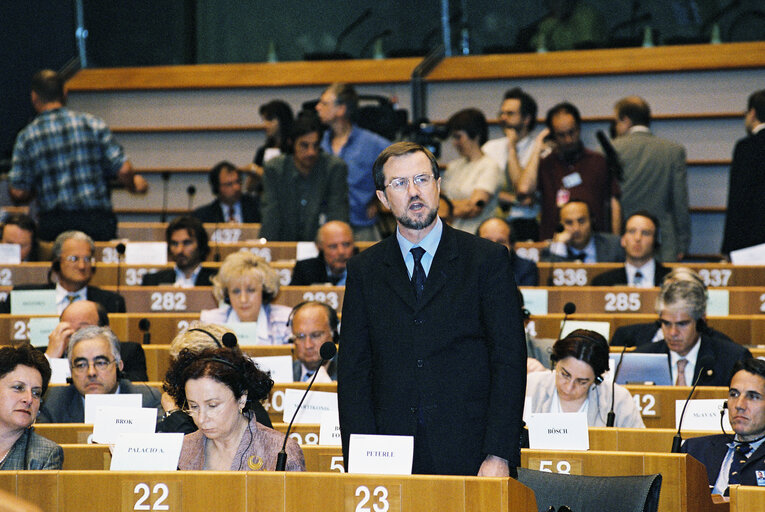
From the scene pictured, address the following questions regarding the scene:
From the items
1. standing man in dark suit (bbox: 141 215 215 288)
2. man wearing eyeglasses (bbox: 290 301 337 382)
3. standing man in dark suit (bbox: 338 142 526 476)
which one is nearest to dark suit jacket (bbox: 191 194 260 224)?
standing man in dark suit (bbox: 141 215 215 288)

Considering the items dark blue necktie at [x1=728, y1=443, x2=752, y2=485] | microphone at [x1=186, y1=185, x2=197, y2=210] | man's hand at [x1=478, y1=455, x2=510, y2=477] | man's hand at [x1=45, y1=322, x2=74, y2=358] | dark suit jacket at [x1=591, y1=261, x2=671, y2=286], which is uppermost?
microphone at [x1=186, y1=185, x2=197, y2=210]

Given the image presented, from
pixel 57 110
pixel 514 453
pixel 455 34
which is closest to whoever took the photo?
pixel 514 453

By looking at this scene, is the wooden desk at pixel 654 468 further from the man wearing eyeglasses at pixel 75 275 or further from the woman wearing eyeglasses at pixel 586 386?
the man wearing eyeglasses at pixel 75 275

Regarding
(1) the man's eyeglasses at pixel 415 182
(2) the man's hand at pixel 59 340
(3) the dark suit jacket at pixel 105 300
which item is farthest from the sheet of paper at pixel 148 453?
(3) the dark suit jacket at pixel 105 300

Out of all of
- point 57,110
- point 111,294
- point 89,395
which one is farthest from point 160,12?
point 89,395

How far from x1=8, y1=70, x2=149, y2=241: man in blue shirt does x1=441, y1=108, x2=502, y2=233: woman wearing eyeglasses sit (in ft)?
6.65

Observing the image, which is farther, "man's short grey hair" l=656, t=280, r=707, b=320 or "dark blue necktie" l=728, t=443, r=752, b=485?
"man's short grey hair" l=656, t=280, r=707, b=320

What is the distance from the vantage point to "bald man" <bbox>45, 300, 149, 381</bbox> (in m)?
4.78

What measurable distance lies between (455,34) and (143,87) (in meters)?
2.83

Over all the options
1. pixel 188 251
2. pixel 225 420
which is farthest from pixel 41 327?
pixel 225 420

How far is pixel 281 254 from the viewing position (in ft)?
23.4

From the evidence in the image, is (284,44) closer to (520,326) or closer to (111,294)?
(111,294)

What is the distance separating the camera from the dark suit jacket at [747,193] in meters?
6.92

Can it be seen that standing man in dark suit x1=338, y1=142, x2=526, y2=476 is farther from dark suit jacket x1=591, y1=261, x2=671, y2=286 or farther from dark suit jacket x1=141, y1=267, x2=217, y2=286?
dark suit jacket x1=141, y1=267, x2=217, y2=286
